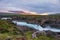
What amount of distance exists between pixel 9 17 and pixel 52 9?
79cm

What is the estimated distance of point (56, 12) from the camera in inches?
112

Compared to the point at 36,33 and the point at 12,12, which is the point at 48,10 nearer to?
the point at 36,33

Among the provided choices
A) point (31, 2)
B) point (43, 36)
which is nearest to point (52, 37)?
point (43, 36)

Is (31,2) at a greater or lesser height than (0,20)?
greater

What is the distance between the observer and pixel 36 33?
9.18 feet

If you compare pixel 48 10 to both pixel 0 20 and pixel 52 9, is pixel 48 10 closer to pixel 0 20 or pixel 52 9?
pixel 52 9

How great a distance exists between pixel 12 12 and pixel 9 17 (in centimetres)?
11

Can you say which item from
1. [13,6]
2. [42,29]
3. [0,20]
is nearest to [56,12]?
[42,29]

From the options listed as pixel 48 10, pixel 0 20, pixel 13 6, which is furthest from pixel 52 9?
pixel 0 20

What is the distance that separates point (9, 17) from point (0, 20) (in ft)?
0.55

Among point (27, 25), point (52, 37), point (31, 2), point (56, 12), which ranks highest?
point (31, 2)

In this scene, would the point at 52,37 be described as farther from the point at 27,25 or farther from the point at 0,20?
the point at 0,20

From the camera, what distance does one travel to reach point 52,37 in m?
2.78

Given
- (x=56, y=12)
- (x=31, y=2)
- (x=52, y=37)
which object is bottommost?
(x=52, y=37)
